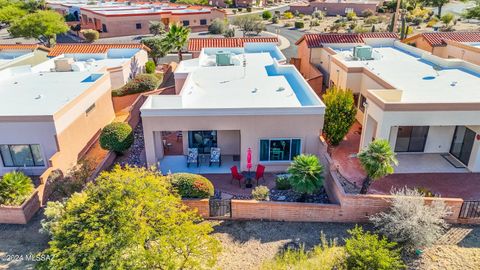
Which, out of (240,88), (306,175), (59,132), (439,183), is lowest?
(439,183)

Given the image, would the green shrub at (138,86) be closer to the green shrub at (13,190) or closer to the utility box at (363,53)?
the green shrub at (13,190)

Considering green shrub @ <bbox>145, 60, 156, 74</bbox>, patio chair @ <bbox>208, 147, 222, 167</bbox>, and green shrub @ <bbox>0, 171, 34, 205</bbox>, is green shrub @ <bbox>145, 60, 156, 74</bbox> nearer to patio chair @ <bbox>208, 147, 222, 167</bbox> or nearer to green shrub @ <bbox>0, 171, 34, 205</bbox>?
patio chair @ <bbox>208, 147, 222, 167</bbox>

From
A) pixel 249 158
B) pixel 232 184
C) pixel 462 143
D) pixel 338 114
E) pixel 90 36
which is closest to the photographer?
pixel 232 184

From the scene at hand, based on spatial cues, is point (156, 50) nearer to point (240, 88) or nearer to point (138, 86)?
point (138, 86)

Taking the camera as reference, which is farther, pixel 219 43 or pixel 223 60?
pixel 219 43

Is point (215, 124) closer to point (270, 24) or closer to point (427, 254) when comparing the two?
point (427, 254)

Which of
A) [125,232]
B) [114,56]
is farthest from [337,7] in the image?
[125,232]

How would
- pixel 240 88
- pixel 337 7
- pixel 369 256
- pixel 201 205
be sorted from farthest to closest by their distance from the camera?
pixel 337 7, pixel 240 88, pixel 201 205, pixel 369 256
